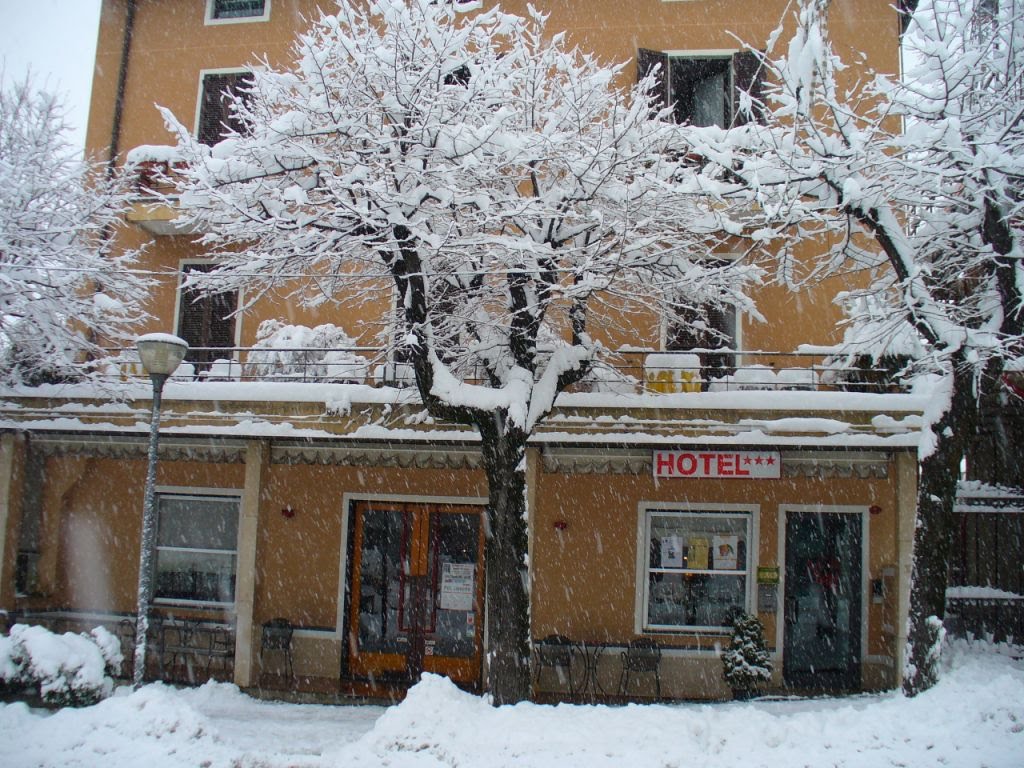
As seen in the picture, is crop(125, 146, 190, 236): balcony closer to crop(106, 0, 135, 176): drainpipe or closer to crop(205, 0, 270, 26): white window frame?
crop(106, 0, 135, 176): drainpipe

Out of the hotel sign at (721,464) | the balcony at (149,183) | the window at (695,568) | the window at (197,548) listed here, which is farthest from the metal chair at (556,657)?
the balcony at (149,183)

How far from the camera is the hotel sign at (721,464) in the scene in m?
11.0

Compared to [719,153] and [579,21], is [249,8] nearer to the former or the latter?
[579,21]

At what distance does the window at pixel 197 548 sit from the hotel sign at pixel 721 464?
290 inches

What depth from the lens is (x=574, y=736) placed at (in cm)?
711

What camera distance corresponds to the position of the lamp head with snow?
8680mm

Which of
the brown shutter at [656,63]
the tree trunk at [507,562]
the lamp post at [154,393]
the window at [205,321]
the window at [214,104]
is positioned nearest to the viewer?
the tree trunk at [507,562]

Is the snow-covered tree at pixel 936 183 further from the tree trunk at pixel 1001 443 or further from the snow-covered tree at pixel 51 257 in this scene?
the snow-covered tree at pixel 51 257

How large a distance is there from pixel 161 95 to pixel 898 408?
13306mm

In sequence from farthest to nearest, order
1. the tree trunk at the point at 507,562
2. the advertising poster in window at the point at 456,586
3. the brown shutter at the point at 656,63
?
the brown shutter at the point at 656,63 < the advertising poster in window at the point at 456,586 < the tree trunk at the point at 507,562

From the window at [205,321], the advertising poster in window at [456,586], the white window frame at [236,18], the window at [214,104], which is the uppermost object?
the white window frame at [236,18]

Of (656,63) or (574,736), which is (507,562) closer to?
(574,736)

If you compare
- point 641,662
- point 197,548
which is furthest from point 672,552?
point 197,548

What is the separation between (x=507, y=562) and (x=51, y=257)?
8.79 m
